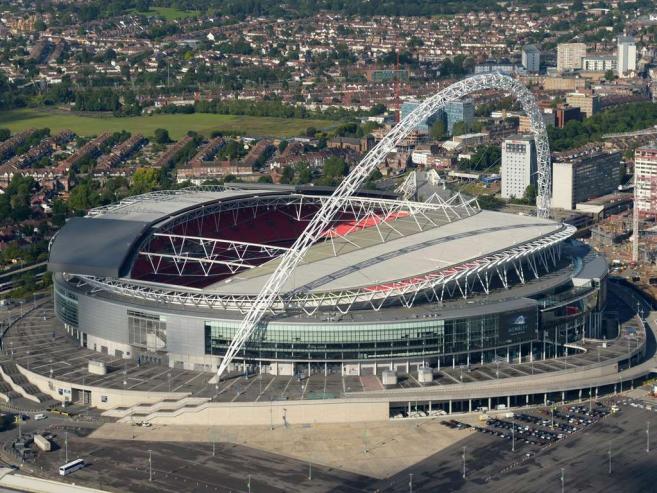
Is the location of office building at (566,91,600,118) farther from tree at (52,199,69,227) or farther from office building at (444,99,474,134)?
tree at (52,199,69,227)

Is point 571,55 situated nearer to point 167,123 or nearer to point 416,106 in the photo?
point 416,106

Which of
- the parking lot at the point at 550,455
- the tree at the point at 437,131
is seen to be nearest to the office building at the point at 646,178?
the tree at the point at 437,131

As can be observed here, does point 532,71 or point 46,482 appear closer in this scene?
point 46,482

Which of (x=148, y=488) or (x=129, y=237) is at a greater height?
(x=129, y=237)

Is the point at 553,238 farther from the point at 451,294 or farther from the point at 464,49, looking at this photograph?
the point at 464,49

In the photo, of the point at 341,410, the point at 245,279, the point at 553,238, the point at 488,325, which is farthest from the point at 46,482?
the point at 553,238

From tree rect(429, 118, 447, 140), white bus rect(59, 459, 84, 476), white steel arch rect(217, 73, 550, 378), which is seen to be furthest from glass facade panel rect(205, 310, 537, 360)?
tree rect(429, 118, 447, 140)

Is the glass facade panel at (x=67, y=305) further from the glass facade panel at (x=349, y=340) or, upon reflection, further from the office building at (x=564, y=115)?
the office building at (x=564, y=115)
